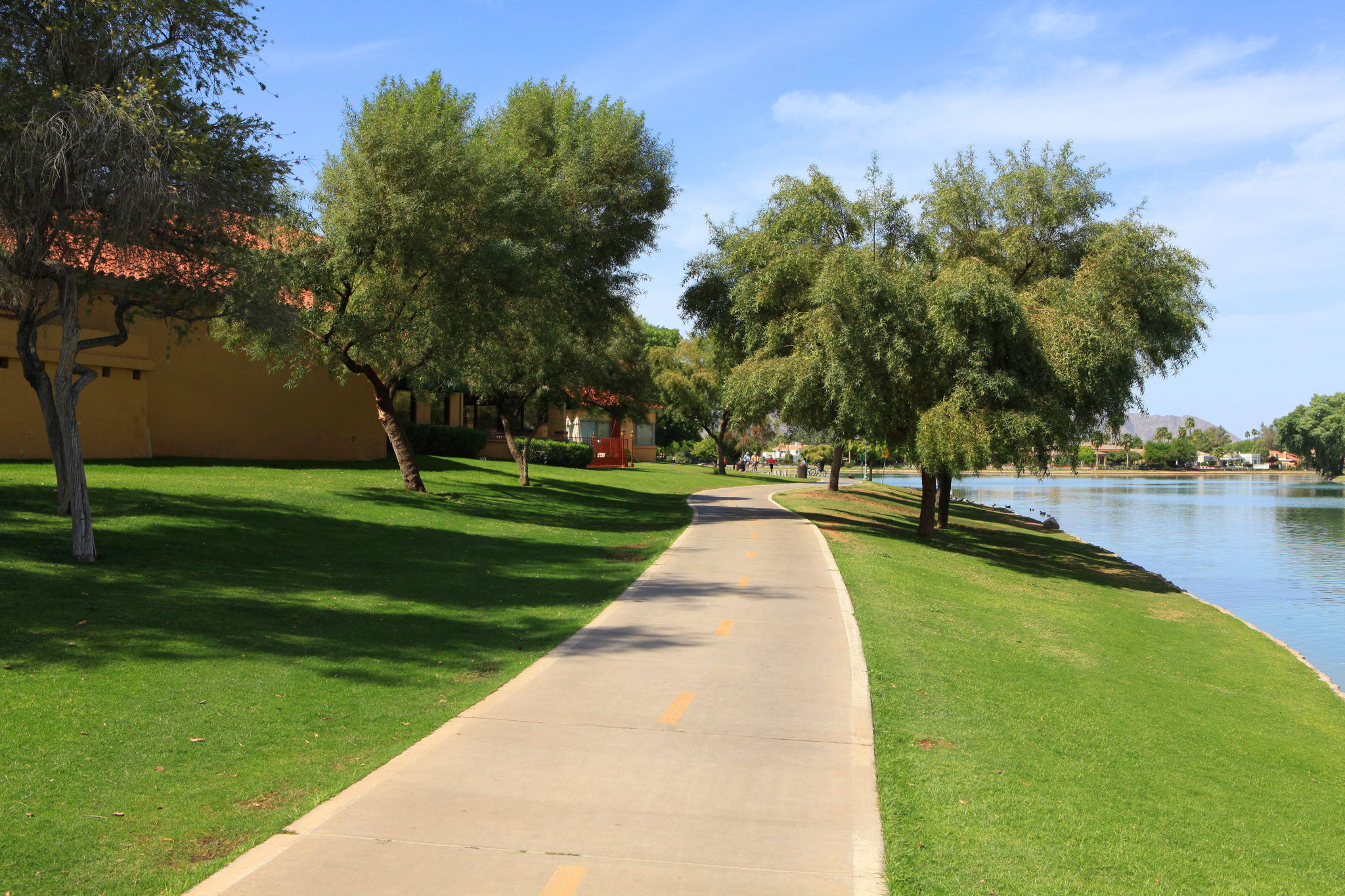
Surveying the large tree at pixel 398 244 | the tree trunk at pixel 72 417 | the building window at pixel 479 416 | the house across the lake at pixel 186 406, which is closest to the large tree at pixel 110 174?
the tree trunk at pixel 72 417

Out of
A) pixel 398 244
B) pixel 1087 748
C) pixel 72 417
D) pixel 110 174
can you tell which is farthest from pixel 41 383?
pixel 1087 748

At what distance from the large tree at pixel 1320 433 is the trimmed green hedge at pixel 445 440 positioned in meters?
109

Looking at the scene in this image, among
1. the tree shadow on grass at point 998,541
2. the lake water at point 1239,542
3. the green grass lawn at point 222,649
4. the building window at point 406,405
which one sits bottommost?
the lake water at point 1239,542

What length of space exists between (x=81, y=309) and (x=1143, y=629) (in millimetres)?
22800

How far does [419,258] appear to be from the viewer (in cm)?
2069

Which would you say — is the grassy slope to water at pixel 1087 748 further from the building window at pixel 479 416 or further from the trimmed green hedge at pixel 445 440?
the building window at pixel 479 416

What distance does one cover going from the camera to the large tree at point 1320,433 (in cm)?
11231

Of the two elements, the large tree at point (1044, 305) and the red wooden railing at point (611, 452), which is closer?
the large tree at point (1044, 305)

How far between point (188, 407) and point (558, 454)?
20496 mm

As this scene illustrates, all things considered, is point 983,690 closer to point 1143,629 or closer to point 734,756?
point 734,756

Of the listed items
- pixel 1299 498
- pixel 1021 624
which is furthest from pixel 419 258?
pixel 1299 498

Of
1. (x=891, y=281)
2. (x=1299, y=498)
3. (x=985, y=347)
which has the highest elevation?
(x=891, y=281)

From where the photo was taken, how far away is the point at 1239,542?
123 feet

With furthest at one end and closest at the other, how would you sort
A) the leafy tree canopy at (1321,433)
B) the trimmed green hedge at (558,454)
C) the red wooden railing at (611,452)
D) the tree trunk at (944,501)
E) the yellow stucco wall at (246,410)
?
the leafy tree canopy at (1321,433), the red wooden railing at (611,452), the trimmed green hedge at (558,454), the tree trunk at (944,501), the yellow stucco wall at (246,410)
